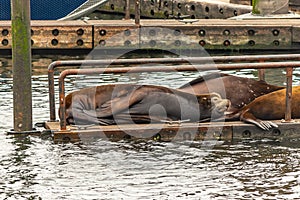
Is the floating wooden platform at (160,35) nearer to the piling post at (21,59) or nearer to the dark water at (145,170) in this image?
the dark water at (145,170)

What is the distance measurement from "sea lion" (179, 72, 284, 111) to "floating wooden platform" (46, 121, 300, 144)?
22.5 inches

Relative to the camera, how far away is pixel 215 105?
45.2ft

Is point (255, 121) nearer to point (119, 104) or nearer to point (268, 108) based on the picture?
point (268, 108)

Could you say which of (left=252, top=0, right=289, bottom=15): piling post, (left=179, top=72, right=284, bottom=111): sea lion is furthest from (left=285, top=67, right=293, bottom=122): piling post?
(left=252, top=0, right=289, bottom=15): piling post

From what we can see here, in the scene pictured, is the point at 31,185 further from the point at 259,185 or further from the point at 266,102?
the point at 266,102

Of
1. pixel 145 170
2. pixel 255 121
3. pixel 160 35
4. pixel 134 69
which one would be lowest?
pixel 145 170

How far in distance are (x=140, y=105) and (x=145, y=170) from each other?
204cm

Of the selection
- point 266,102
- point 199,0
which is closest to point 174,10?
point 199,0

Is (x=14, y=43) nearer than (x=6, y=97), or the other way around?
(x=14, y=43)

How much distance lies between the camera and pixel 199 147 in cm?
1288

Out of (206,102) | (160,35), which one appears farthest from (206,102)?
(160,35)

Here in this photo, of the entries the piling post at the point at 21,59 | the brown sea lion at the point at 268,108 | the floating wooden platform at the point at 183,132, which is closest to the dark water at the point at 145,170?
the floating wooden platform at the point at 183,132

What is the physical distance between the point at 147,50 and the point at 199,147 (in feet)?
32.4

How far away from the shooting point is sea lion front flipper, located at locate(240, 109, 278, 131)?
44.0 ft
